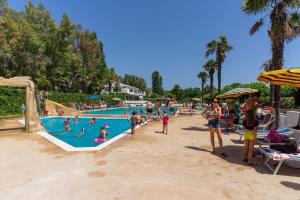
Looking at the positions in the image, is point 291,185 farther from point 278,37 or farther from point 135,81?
point 135,81

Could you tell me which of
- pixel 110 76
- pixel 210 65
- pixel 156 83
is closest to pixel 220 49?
pixel 210 65

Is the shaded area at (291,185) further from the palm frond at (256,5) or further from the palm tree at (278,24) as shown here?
the palm frond at (256,5)

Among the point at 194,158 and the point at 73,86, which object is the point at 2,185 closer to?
the point at 194,158

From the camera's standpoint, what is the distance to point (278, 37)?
29.4 ft

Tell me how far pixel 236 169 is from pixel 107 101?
38.6 meters

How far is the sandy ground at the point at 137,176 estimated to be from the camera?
367cm

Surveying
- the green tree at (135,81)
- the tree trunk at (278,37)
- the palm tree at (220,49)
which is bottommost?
the tree trunk at (278,37)

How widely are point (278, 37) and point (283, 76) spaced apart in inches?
173

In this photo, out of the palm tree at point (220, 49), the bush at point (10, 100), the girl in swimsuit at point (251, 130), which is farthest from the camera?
the palm tree at point (220, 49)

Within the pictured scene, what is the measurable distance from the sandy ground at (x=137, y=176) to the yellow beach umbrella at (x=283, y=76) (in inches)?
96.9

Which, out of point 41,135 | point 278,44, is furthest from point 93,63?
point 278,44

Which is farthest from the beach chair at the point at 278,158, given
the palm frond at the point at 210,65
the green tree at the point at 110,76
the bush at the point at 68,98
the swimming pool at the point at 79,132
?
the green tree at the point at 110,76

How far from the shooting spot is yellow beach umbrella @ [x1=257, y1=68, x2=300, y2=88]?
514 cm

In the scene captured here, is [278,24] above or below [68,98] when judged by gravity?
above
